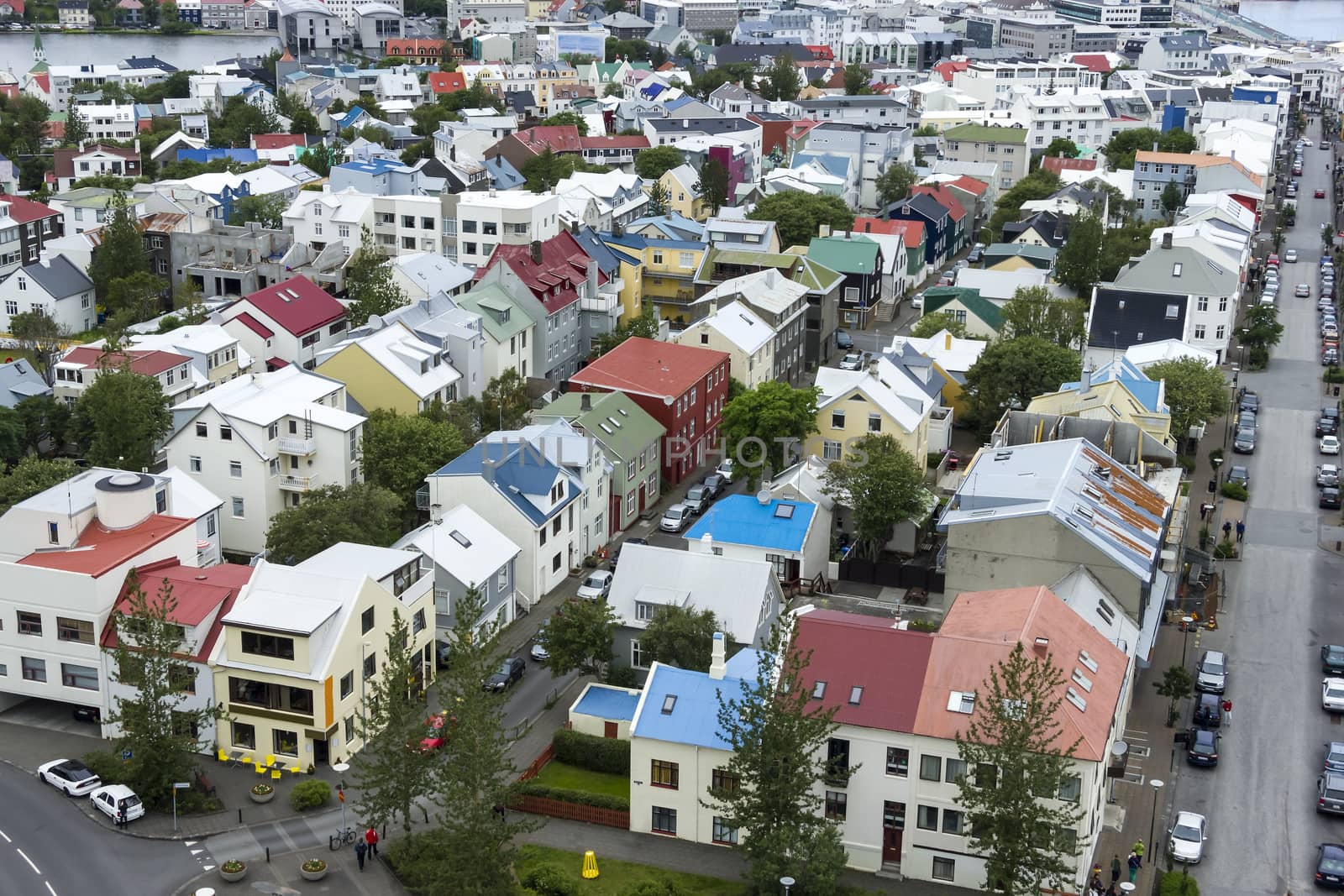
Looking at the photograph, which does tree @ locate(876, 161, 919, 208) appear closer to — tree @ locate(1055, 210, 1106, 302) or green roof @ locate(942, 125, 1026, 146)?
green roof @ locate(942, 125, 1026, 146)

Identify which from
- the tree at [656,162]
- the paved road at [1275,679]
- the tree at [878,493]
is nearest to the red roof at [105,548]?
the tree at [878,493]

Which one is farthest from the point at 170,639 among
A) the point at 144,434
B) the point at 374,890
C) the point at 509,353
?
the point at 509,353

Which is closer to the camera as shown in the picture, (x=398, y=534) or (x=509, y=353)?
(x=398, y=534)

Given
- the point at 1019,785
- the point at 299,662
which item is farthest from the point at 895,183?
the point at 1019,785

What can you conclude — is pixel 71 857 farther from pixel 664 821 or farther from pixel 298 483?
pixel 298 483

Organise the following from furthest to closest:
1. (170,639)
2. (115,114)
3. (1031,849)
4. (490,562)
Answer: (115,114) → (490,562) → (170,639) → (1031,849)

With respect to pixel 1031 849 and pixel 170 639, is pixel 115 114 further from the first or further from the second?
pixel 1031 849

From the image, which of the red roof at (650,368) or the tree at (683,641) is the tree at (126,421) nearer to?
the red roof at (650,368)
